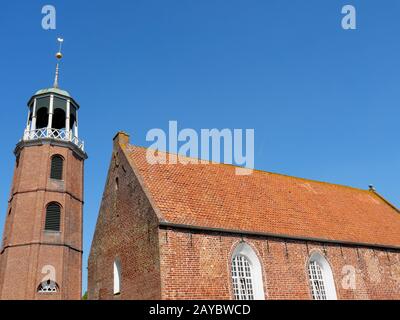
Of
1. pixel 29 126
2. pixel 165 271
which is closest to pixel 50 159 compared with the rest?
pixel 29 126

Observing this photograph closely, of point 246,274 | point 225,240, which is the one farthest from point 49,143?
point 246,274

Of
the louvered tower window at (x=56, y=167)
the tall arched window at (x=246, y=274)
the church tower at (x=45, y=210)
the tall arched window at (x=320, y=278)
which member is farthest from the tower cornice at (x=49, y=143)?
the tall arched window at (x=320, y=278)

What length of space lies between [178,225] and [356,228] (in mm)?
12579

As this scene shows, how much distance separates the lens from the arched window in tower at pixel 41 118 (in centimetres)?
2945

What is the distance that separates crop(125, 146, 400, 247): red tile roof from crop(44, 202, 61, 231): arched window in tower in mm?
8333

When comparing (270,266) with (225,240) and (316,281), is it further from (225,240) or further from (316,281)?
(316,281)

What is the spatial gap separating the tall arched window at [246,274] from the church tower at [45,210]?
1271 cm

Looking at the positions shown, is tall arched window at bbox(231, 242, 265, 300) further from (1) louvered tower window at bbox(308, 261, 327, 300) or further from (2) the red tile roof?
(1) louvered tower window at bbox(308, 261, 327, 300)

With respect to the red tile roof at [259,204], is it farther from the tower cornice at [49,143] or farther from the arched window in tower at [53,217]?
the tower cornice at [49,143]

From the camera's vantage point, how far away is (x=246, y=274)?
672 inches

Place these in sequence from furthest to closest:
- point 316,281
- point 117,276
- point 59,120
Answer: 1. point 59,120
2. point 117,276
3. point 316,281

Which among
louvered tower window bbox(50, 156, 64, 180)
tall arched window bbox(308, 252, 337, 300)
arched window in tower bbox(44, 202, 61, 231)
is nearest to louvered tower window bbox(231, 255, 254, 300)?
tall arched window bbox(308, 252, 337, 300)

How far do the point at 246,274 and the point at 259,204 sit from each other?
4.55 metres

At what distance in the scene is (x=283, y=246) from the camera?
60.1 feet
